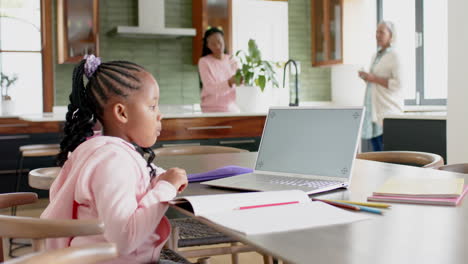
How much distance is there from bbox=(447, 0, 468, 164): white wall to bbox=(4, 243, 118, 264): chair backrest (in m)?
3.32

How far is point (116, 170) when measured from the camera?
117 cm

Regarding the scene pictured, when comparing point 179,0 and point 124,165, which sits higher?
point 179,0

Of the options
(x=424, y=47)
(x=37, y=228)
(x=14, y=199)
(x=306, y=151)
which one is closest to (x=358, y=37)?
A: (x=424, y=47)

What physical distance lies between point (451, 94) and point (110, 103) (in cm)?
306

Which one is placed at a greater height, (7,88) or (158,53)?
(158,53)

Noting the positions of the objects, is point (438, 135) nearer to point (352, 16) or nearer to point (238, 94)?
point (238, 94)


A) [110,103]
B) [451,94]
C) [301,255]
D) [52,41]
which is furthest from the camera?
[52,41]

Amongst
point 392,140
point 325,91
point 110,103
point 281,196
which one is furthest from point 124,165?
point 325,91

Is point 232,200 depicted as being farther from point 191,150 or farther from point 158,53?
point 158,53

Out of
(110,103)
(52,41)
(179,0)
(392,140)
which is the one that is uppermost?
(179,0)

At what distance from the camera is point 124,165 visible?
119cm

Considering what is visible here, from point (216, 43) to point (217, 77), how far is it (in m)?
0.32

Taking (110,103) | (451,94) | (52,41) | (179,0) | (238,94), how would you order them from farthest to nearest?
(179,0), (52,41), (238,94), (451,94), (110,103)

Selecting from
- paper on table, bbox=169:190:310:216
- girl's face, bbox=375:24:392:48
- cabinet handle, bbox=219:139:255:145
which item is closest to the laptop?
paper on table, bbox=169:190:310:216
